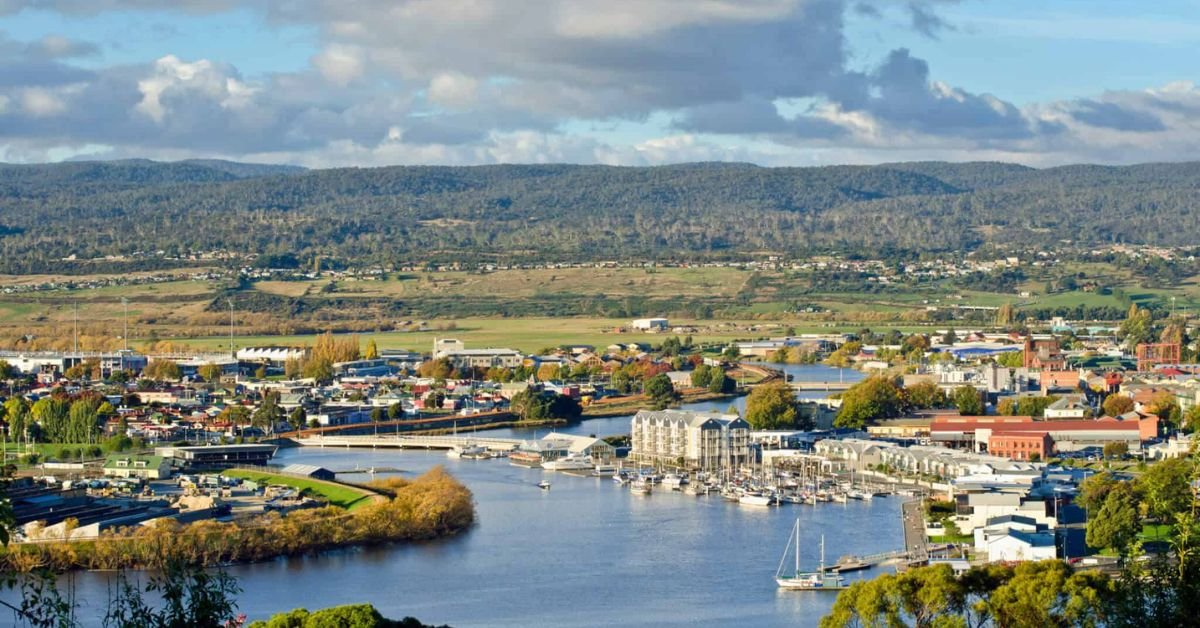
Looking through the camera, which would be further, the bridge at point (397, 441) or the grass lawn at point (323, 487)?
the bridge at point (397, 441)

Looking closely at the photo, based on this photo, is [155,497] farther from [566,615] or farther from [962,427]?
[962,427]

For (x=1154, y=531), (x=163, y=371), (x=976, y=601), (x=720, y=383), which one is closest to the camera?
(x=976, y=601)

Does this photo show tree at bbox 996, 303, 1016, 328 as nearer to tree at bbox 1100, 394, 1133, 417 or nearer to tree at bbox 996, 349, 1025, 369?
tree at bbox 996, 349, 1025, 369

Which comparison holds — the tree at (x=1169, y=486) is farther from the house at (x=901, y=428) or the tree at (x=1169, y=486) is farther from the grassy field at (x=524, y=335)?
the grassy field at (x=524, y=335)

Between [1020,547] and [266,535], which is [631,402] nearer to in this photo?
[266,535]

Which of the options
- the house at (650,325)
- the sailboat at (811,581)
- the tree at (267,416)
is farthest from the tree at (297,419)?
the house at (650,325)

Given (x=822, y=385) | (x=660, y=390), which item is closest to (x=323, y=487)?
(x=660, y=390)
